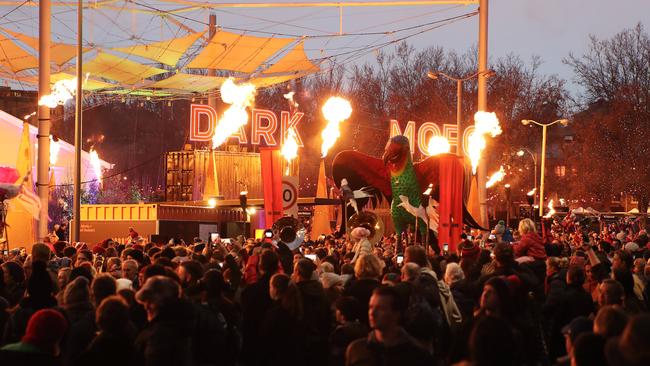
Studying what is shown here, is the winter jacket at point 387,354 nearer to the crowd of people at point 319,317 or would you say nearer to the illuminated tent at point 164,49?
the crowd of people at point 319,317

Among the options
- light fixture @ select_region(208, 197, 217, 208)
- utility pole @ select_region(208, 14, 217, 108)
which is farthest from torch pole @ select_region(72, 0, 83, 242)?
utility pole @ select_region(208, 14, 217, 108)

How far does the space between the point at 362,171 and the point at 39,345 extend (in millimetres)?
14680

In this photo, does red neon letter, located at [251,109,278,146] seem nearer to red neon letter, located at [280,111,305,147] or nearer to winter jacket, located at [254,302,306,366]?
red neon letter, located at [280,111,305,147]

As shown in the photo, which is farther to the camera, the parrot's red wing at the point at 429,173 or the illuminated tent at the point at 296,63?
the illuminated tent at the point at 296,63

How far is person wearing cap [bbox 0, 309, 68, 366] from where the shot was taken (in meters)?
6.65

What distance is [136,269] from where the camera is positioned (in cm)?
1145

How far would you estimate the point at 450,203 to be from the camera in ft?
59.7

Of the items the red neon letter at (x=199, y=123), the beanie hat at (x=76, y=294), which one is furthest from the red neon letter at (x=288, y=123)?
the beanie hat at (x=76, y=294)

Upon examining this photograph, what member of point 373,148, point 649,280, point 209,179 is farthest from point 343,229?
point 373,148

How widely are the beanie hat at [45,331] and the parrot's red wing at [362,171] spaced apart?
47.0ft

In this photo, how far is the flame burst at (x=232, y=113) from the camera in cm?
4672

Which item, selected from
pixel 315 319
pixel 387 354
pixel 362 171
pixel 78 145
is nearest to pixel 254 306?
pixel 315 319

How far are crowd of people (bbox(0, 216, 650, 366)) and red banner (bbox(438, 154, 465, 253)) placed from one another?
5676mm

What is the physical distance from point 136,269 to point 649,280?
5677 mm
